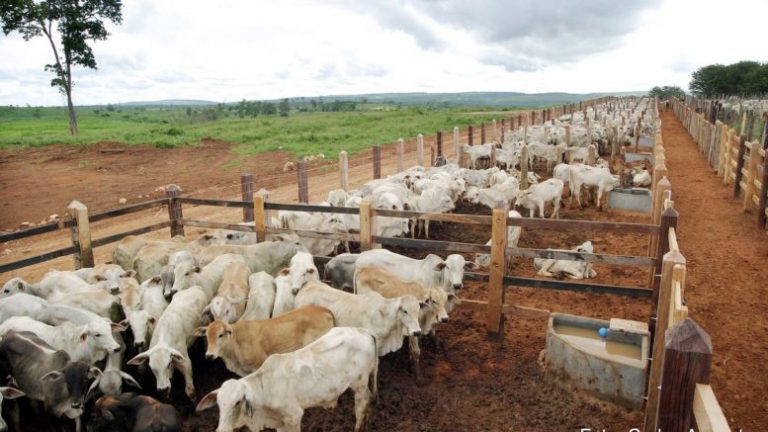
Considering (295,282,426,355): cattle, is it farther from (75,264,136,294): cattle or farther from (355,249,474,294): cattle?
(75,264,136,294): cattle

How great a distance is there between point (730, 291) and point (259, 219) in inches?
298

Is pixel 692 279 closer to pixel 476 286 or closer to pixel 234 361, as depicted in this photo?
pixel 476 286

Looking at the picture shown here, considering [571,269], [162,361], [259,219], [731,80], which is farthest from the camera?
[731,80]

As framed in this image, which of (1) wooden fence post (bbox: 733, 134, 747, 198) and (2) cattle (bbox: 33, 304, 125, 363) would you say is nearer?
(2) cattle (bbox: 33, 304, 125, 363)

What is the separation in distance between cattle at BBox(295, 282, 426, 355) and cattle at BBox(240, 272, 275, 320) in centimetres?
66

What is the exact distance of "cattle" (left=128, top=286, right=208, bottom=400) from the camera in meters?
5.73

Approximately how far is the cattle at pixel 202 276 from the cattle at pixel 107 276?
70 cm

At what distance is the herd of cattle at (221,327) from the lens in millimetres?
5137

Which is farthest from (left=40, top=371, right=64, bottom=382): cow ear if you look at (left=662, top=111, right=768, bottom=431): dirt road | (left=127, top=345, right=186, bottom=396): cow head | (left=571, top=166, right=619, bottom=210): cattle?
(left=571, top=166, right=619, bottom=210): cattle

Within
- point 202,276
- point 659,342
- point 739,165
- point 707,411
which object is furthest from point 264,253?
point 739,165

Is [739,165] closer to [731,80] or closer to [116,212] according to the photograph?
[116,212]

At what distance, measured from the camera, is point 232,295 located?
22.7ft

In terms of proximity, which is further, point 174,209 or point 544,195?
point 544,195

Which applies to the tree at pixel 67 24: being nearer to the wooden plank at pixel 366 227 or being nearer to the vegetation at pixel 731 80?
the wooden plank at pixel 366 227
